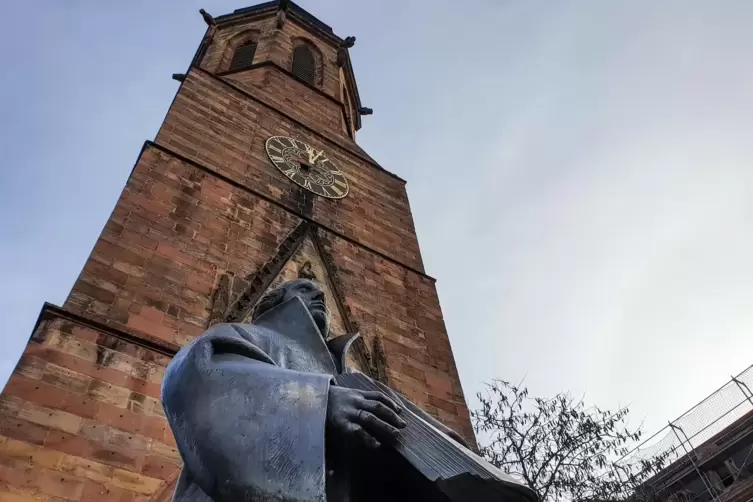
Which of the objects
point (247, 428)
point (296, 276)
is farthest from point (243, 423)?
point (296, 276)

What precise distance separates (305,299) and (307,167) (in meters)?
9.33

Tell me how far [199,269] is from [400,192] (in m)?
6.72

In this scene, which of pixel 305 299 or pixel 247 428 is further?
pixel 305 299

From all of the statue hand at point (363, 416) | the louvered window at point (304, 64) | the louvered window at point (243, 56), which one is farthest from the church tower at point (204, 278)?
the statue hand at point (363, 416)

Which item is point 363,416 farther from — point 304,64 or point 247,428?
point 304,64

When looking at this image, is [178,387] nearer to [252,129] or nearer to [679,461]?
[252,129]

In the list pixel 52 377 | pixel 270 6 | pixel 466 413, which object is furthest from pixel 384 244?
pixel 270 6

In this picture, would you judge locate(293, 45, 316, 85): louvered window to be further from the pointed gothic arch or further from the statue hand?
the statue hand

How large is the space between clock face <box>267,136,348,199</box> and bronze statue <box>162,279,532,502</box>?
9.34 meters

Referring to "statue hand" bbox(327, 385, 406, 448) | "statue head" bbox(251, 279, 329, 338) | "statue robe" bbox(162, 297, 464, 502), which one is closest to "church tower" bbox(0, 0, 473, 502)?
"statue head" bbox(251, 279, 329, 338)

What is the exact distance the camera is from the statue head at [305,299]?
2.63 m

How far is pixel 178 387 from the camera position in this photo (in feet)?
5.98

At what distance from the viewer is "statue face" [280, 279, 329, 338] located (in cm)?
263

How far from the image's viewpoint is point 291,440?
1614 mm
